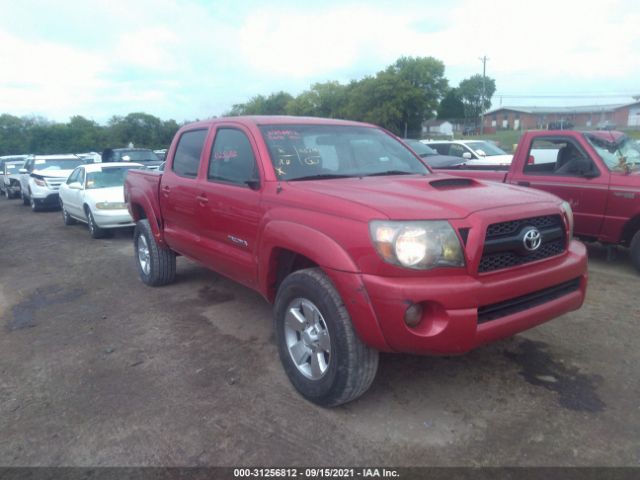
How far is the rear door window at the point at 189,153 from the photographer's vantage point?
4711 mm

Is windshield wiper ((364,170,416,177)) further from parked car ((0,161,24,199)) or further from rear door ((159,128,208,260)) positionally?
parked car ((0,161,24,199))

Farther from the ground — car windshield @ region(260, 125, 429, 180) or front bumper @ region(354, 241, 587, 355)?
car windshield @ region(260, 125, 429, 180)

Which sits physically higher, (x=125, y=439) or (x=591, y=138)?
(x=591, y=138)

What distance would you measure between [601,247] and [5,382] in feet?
24.8

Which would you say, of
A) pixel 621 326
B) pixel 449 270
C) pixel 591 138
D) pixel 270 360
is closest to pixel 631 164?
pixel 591 138

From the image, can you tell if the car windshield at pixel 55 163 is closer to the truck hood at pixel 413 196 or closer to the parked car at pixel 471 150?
the parked car at pixel 471 150

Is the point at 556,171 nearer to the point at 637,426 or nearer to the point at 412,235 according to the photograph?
the point at 637,426

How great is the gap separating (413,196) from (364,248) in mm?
560

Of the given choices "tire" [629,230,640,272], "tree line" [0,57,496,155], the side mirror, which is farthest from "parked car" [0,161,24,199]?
"tree line" [0,57,496,155]

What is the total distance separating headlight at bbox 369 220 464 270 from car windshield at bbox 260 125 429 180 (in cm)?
116

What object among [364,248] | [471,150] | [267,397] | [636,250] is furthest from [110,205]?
[471,150]

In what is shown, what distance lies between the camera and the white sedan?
30.9 feet

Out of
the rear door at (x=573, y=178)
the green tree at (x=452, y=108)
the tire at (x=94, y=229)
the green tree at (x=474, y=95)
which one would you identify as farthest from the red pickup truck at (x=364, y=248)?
the green tree at (x=474, y=95)

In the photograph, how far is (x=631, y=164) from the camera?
19.7 ft
